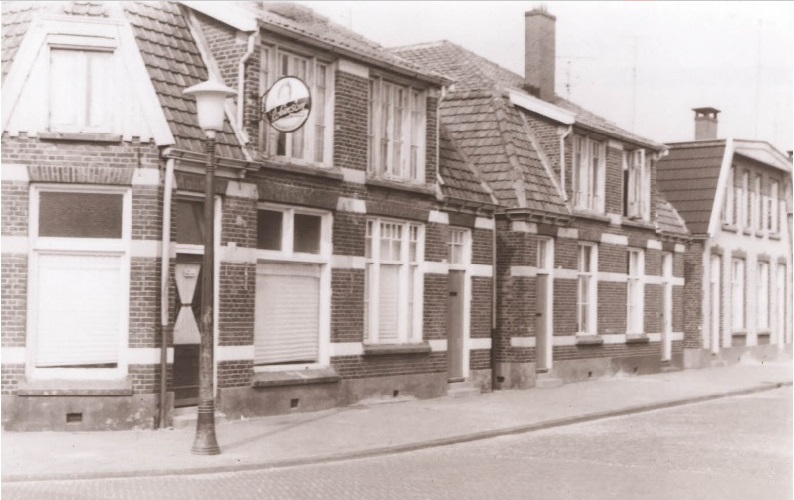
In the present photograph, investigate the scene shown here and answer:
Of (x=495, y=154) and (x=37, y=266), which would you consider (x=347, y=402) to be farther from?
(x=495, y=154)

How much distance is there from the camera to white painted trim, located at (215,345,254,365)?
15.2 meters

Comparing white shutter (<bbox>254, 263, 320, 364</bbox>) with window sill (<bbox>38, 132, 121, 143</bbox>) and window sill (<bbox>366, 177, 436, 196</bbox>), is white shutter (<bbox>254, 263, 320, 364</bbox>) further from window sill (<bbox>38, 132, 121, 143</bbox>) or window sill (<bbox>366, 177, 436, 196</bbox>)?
window sill (<bbox>38, 132, 121, 143</bbox>)

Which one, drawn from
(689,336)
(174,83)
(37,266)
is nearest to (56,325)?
(37,266)

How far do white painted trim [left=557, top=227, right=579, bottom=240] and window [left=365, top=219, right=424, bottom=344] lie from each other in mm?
5429

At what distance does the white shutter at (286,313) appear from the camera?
53.3ft

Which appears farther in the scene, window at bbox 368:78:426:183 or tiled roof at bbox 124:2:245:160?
window at bbox 368:78:426:183

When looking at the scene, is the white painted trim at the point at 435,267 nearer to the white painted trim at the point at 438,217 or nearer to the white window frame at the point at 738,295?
the white painted trim at the point at 438,217

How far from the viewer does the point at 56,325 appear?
46.6ft

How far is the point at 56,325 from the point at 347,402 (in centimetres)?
543

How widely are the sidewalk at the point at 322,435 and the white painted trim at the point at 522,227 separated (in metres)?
3.49

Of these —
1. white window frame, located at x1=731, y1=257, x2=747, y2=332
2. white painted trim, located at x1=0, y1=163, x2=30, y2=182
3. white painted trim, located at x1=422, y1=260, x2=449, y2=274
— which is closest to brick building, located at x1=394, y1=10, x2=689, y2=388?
white painted trim, located at x1=422, y1=260, x2=449, y2=274

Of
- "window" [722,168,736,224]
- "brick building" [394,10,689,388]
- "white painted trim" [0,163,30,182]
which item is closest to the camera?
"white painted trim" [0,163,30,182]

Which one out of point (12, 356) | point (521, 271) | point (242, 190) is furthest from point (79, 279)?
point (521, 271)

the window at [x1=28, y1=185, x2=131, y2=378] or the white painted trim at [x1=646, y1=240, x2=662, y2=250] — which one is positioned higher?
the white painted trim at [x1=646, y1=240, x2=662, y2=250]
